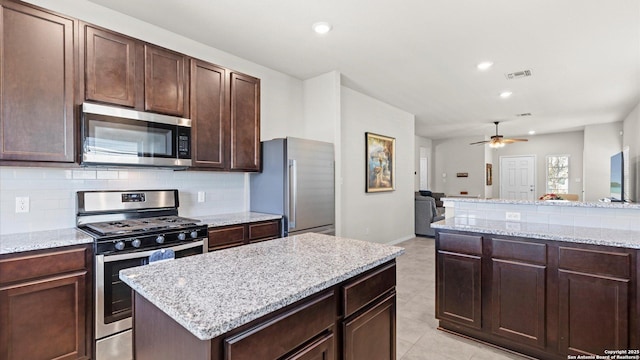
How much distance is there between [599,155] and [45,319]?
10.4m

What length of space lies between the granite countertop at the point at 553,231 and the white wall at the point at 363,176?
218cm

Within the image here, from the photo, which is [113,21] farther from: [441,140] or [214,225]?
[441,140]

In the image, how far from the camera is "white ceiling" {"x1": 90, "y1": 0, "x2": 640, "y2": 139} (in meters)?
2.52

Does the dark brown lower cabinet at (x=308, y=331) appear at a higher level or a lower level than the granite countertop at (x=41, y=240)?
lower

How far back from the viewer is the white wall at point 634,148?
5398mm

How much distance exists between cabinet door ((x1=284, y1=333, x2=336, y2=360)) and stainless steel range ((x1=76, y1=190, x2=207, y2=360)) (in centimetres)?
97

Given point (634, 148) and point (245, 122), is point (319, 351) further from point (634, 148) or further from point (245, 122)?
point (634, 148)

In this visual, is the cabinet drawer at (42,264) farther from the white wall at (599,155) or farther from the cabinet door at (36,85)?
the white wall at (599,155)

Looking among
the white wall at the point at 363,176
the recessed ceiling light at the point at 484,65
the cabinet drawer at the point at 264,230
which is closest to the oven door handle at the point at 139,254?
the cabinet drawer at the point at 264,230

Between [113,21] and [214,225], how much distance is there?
1.94m

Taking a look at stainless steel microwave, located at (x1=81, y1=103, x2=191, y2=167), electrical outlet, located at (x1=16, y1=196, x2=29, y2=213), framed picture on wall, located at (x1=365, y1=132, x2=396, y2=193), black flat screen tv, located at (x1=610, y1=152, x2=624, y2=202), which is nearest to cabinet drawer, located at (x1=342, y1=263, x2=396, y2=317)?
stainless steel microwave, located at (x1=81, y1=103, x2=191, y2=167)

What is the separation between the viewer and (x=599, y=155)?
7566mm

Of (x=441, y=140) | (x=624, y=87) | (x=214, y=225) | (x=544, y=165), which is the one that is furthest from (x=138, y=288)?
(x=544, y=165)

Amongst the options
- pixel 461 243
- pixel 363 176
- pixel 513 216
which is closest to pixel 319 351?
pixel 461 243
